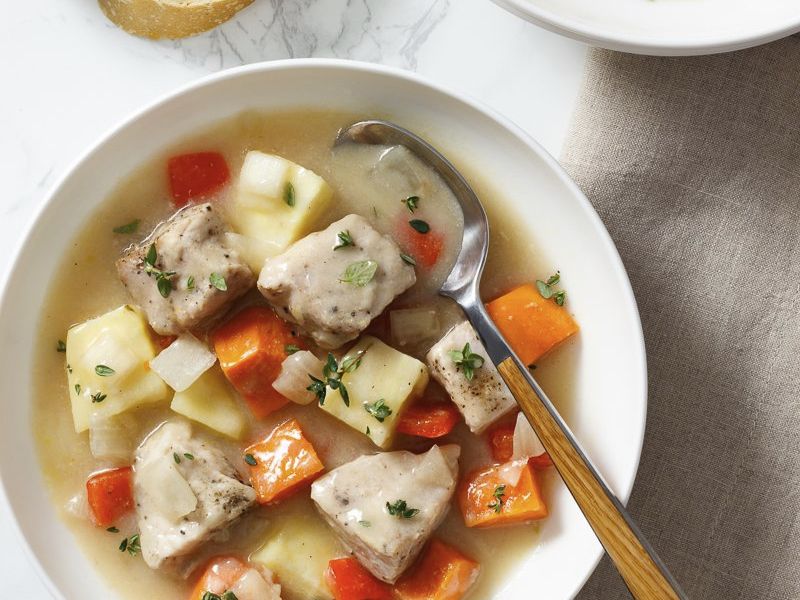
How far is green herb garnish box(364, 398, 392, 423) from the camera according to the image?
2.52 m

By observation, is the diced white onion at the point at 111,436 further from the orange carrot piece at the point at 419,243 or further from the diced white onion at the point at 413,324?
the orange carrot piece at the point at 419,243

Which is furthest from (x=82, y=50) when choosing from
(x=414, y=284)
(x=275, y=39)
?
(x=414, y=284)

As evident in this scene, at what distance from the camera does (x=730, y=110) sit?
2.71m

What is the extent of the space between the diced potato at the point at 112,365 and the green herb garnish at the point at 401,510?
76cm

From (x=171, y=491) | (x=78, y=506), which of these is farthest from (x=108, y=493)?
(x=171, y=491)

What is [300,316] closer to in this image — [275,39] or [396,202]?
[396,202]

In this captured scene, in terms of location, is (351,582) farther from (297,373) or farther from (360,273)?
(360,273)

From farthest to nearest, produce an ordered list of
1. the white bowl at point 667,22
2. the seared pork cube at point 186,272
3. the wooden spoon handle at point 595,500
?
the seared pork cube at point 186,272 < the white bowl at point 667,22 < the wooden spoon handle at point 595,500

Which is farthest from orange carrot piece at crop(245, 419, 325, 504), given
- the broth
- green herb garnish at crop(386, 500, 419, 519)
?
green herb garnish at crop(386, 500, 419, 519)

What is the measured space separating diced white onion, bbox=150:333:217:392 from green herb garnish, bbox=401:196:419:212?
29.6 inches

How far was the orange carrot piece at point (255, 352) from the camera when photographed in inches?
101

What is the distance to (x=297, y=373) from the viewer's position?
8.39 feet

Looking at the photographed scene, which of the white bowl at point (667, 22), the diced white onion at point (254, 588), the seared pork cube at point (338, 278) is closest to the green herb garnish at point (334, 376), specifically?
the seared pork cube at point (338, 278)

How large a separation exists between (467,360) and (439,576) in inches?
26.3
